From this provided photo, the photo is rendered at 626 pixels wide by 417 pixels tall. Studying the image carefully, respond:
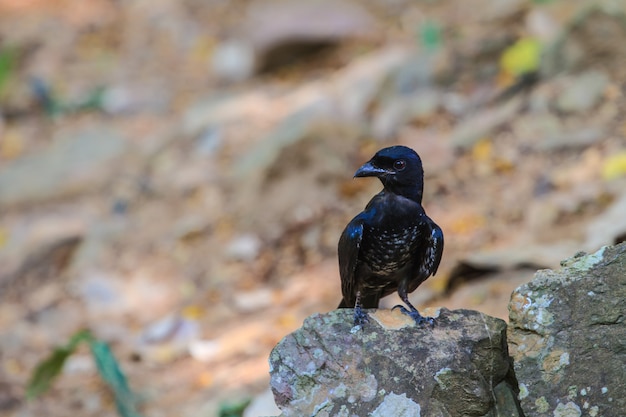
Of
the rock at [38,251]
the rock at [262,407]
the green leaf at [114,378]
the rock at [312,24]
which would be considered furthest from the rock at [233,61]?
the rock at [262,407]

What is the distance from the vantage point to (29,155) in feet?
38.7

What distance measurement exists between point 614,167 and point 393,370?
15.5ft

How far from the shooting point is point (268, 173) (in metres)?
9.77

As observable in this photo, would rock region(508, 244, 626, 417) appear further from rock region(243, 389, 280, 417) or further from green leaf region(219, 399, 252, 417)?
green leaf region(219, 399, 252, 417)

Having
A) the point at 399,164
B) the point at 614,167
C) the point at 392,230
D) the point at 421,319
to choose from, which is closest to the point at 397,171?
the point at 399,164

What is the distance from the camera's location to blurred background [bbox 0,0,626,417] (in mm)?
7656

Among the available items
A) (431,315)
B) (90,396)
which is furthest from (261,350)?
(431,315)

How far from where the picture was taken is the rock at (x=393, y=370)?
3996mm

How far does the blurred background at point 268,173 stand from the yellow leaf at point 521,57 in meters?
0.02

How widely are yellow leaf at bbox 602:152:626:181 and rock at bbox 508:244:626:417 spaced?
13.3ft

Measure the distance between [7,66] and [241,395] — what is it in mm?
8631

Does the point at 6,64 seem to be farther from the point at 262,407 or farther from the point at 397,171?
the point at 397,171

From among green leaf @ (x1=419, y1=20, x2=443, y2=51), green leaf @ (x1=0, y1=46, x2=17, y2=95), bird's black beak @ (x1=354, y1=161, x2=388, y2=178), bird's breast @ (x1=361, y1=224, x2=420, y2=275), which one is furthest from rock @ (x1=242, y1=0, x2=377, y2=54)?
bird's breast @ (x1=361, y1=224, x2=420, y2=275)

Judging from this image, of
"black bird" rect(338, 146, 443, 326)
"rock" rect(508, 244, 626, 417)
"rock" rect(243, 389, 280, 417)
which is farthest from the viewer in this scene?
"rock" rect(243, 389, 280, 417)
